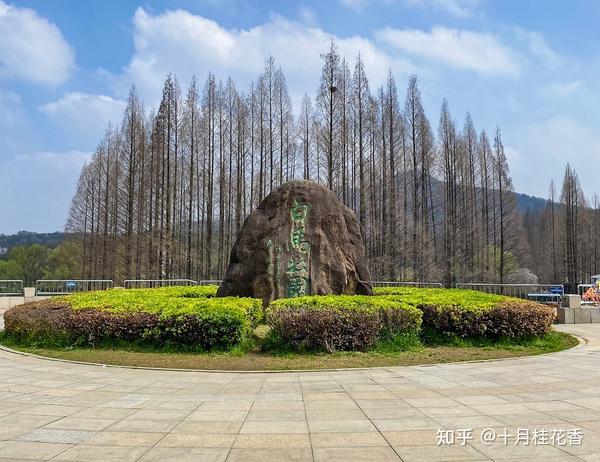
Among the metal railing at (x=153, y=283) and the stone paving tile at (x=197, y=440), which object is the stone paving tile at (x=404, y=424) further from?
the metal railing at (x=153, y=283)

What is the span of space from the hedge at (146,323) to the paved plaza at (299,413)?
57.2 inches

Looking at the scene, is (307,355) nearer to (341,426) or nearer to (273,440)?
(341,426)

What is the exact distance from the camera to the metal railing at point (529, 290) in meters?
16.7

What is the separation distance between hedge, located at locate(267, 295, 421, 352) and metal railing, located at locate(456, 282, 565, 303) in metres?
9.27

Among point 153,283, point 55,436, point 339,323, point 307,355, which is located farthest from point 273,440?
point 153,283

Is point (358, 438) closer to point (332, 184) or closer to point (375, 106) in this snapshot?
point (332, 184)

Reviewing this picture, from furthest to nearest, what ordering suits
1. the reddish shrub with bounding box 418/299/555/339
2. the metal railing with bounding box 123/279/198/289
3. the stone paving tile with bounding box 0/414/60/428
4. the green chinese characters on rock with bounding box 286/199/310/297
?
the metal railing with bounding box 123/279/198/289, the green chinese characters on rock with bounding box 286/199/310/297, the reddish shrub with bounding box 418/299/555/339, the stone paving tile with bounding box 0/414/60/428

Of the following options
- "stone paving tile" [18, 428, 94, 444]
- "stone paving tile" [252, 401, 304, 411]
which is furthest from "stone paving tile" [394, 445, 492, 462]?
"stone paving tile" [18, 428, 94, 444]

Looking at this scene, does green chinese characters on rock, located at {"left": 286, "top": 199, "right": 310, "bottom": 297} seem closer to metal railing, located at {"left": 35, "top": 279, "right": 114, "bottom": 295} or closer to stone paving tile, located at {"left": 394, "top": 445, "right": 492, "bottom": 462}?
stone paving tile, located at {"left": 394, "top": 445, "right": 492, "bottom": 462}

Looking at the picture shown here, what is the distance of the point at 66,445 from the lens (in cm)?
398

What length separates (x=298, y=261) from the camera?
11742 millimetres

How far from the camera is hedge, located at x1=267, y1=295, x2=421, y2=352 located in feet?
28.1

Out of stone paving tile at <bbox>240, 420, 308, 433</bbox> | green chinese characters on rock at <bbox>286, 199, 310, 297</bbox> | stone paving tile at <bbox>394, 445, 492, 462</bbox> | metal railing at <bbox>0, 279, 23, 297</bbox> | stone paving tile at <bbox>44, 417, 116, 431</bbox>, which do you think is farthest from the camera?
metal railing at <bbox>0, 279, 23, 297</bbox>

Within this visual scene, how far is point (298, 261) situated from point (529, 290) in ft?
38.5
